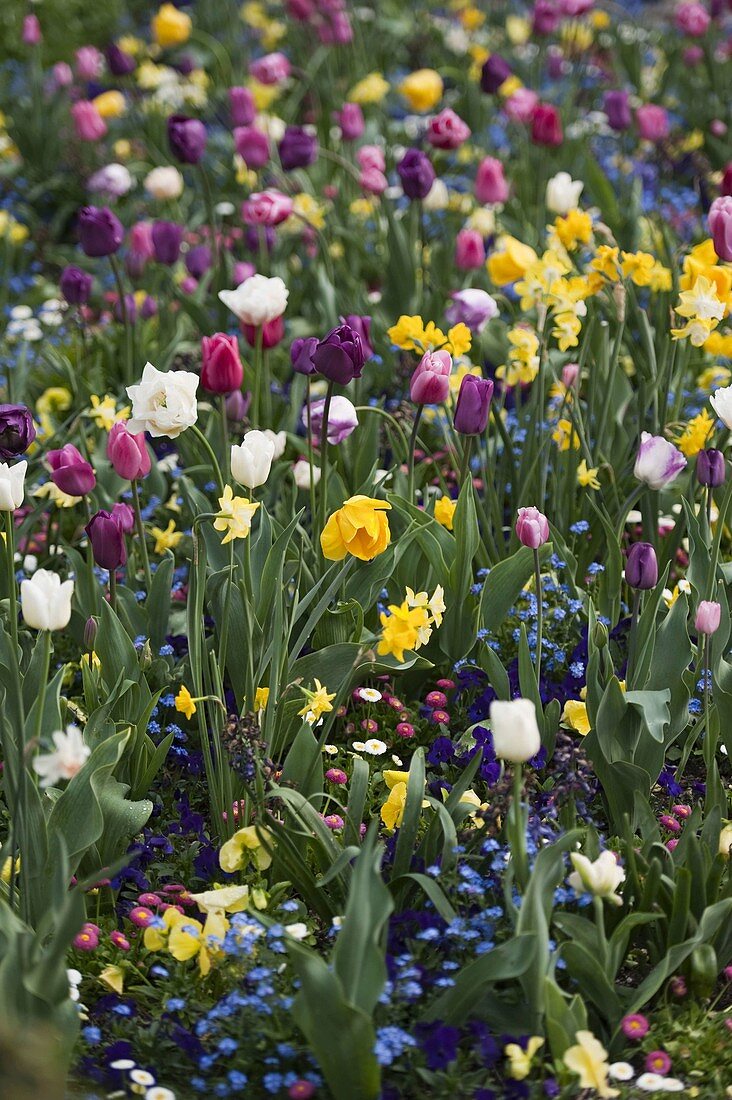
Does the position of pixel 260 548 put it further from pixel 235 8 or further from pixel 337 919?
pixel 235 8

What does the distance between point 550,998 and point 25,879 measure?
2.70 ft

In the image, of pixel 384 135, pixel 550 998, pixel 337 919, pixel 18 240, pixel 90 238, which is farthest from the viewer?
pixel 384 135

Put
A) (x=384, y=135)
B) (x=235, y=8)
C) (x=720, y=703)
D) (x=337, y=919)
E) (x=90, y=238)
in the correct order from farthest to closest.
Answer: (x=235, y=8) → (x=384, y=135) → (x=90, y=238) → (x=720, y=703) → (x=337, y=919)

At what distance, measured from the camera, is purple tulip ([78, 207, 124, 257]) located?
10.4 feet

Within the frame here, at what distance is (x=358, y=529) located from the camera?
2.11 meters

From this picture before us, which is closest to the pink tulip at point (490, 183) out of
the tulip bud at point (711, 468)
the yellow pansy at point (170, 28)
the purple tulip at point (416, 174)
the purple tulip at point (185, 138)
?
the purple tulip at point (416, 174)

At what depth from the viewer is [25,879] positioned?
1.99m

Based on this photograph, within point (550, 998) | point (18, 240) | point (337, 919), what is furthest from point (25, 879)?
point (18, 240)

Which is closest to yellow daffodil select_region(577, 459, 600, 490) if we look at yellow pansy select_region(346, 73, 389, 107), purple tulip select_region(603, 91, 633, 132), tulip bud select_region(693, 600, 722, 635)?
tulip bud select_region(693, 600, 722, 635)

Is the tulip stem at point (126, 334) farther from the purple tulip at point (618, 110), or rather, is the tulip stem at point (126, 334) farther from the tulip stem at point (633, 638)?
the purple tulip at point (618, 110)

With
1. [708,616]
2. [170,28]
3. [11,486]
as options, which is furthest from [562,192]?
[170,28]

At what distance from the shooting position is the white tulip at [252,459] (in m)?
2.09

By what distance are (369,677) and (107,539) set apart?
26.2 inches

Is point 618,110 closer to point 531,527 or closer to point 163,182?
point 163,182
